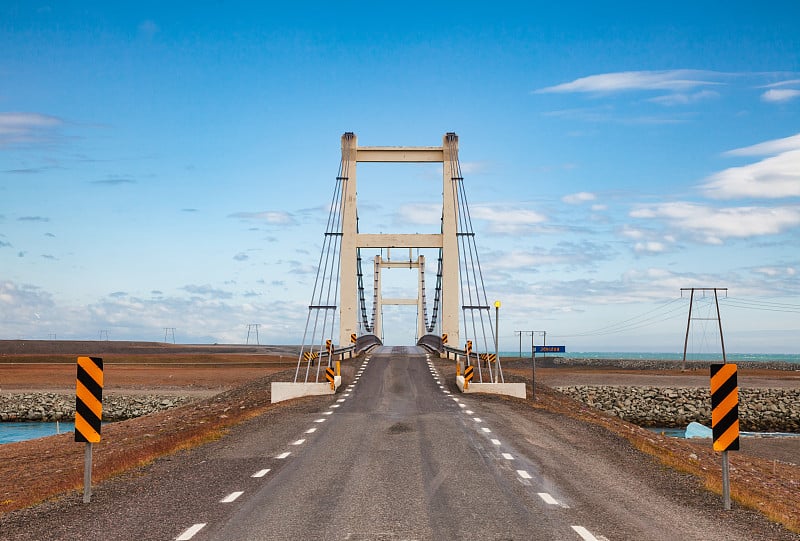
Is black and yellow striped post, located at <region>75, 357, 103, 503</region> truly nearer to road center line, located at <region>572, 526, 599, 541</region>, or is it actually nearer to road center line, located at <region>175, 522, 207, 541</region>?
road center line, located at <region>175, 522, 207, 541</region>

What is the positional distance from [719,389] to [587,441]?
742 cm

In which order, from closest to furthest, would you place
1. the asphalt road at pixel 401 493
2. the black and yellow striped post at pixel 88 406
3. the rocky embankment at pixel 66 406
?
the asphalt road at pixel 401 493, the black and yellow striped post at pixel 88 406, the rocky embankment at pixel 66 406

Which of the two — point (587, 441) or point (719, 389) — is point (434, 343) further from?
point (719, 389)

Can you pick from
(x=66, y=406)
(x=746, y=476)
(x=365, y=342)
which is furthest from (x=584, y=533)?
(x=365, y=342)

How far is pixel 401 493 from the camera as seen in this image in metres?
11.7

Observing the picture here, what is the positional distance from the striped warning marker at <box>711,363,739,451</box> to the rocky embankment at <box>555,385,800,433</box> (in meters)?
43.2

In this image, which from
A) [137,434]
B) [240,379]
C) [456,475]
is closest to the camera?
[456,475]

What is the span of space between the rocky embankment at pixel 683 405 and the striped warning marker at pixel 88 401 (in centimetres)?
4612

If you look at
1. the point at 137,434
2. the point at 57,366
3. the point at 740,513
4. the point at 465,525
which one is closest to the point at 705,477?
the point at 740,513

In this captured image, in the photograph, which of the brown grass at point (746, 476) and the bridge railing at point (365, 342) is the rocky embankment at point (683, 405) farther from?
the brown grass at point (746, 476)

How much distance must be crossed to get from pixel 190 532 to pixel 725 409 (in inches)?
288

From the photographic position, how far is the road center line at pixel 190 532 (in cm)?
912

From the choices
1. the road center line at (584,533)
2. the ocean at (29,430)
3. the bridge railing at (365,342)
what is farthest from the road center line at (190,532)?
the bridge railing at (365,342)

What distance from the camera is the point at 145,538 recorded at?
9.20m
